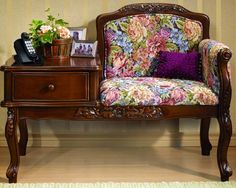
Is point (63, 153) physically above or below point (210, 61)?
below

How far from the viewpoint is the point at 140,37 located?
304cm

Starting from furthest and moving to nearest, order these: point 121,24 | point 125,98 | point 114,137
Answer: point 114,137, point 121,24, point 125,98

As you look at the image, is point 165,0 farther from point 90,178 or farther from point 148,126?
point 90,178

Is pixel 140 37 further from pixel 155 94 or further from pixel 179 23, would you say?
pixel 155 94

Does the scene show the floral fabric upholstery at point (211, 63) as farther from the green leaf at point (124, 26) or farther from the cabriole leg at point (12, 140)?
the cabriole leg at point (12, 140)

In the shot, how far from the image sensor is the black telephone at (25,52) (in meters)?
2.55

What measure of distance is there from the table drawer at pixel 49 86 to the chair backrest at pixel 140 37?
1.80 ft

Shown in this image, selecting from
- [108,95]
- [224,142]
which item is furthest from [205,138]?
[108,95]

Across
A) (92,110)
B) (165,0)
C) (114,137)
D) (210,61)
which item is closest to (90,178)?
(92,110)

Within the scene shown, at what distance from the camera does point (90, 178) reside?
2.63 meters

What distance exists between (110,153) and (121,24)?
0.84 metres

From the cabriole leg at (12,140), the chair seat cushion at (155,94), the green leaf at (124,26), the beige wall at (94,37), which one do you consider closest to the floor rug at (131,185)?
the cabriole leg at (12,140)

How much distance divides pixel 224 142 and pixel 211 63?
0.44 m

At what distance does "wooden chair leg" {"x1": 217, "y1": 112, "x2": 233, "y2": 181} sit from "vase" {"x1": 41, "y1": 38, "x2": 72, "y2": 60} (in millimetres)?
943
